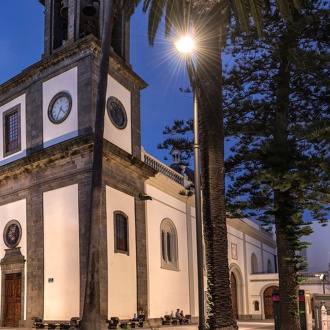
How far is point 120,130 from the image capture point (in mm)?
24906

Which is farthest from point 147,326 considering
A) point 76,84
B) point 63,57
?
point 63,57

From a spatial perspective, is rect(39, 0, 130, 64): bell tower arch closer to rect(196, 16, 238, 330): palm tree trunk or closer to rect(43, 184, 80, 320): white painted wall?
rect(43, 184, 80, 320): white painted wall

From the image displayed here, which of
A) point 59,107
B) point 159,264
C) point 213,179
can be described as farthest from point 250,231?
point 213,179

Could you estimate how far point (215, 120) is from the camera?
42.9ft

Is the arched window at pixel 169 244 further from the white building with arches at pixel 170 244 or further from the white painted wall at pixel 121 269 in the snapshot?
the white painted wall at pixel 121 269

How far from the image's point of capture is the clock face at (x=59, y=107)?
939 inches

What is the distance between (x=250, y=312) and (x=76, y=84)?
2795cm

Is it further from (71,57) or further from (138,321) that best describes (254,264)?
(71,57)

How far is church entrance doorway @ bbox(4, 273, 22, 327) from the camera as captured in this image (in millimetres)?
24031

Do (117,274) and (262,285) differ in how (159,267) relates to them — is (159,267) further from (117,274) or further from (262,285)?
(262,285)

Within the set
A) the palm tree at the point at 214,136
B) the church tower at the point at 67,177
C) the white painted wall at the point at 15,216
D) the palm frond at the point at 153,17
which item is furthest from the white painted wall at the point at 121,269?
the palm tree at the point at 214,136

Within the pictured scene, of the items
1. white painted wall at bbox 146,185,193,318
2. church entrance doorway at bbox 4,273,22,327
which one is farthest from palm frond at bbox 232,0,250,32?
church entrance doorway at bbox 4,273,22,327

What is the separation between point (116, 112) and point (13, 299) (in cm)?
1030

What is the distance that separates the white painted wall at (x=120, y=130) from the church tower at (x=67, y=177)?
5cm
